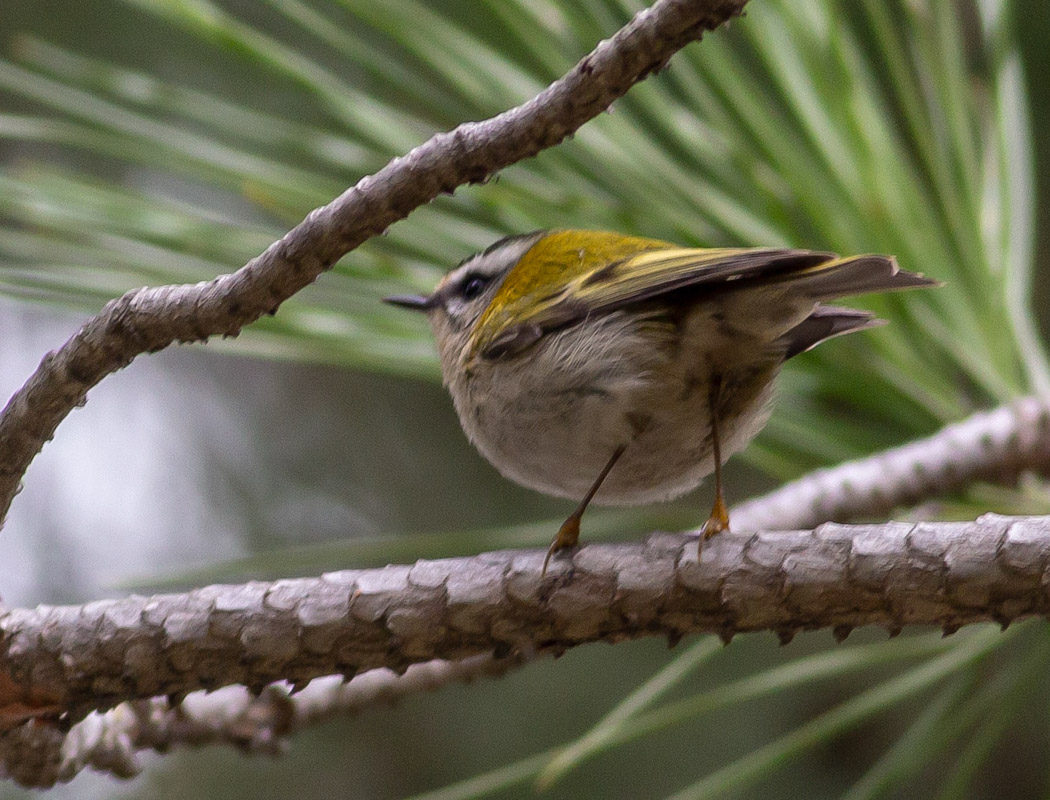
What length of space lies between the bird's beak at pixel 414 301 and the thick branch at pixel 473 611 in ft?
2.07

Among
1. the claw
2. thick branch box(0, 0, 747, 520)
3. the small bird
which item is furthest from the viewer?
the small bird

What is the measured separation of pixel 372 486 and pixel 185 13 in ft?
5.21

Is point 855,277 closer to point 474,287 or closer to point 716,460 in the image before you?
point 716,460

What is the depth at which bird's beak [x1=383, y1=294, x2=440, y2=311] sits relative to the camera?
1615 millimetres

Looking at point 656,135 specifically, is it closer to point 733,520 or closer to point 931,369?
point 931,369

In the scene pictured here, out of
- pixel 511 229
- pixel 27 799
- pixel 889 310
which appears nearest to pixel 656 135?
pixel 511 229

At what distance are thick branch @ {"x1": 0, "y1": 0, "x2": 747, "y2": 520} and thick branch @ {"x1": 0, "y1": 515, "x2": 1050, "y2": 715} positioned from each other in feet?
0.57

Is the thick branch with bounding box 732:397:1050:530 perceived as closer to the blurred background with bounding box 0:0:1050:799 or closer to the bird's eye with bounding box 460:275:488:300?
the blurred background with bounding box 0:0:1050:799

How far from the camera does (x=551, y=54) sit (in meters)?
1.55

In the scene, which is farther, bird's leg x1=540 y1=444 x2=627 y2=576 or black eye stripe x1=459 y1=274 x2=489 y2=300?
black eye stripe x1=459 y1=274 x2=489 y2=300

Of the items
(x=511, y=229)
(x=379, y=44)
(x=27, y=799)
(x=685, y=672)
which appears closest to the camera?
(x=685, y=672)

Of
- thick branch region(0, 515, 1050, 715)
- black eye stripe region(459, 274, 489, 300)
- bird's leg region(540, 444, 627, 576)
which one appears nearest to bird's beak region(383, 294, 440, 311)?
black eye stripe region(459, 274, 489, 300)

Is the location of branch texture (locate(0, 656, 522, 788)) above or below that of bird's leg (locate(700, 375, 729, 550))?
below

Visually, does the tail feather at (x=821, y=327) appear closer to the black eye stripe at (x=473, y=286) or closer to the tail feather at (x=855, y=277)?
the tail feather at (x=855, y=277)
